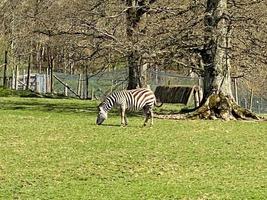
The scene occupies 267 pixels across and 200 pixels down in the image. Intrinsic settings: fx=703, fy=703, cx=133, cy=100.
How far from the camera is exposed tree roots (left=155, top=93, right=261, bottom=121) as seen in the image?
2242 centimetres

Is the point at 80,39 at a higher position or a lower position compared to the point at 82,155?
higher

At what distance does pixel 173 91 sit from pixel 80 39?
11614 mm

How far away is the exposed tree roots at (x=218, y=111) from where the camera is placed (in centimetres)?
2242

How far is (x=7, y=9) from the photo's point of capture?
38.3m

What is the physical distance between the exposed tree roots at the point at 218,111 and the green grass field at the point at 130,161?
2756mm

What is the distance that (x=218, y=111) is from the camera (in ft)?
74.2

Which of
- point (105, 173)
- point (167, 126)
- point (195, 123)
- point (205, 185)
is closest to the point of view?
point (205, 185)

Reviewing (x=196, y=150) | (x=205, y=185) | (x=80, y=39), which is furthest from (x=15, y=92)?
(x=205, y=185)

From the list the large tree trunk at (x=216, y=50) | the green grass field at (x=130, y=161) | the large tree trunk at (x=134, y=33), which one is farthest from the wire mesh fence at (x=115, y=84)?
the green grass field at (x=130, y=161)

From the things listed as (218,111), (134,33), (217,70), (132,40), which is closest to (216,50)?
(217,70)

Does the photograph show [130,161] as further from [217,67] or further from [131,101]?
[217,67]

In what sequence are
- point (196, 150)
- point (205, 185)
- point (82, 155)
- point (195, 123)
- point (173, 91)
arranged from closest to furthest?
1. point (205, 185)
2. point (82, 155)
3. point (196, 150)
4. point (195, 123)
5. point (173, 91)

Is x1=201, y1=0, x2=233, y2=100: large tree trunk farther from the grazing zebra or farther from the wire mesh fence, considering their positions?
the wire mesh fence

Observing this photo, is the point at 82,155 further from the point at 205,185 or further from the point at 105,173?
the point at 205,185
